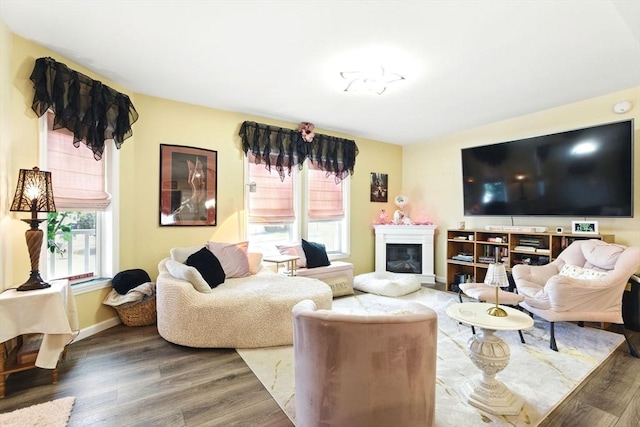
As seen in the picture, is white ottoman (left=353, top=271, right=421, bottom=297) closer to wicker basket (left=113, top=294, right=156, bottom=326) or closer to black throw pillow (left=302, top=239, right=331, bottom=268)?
black throw pillow (left=302, top=239, right=331, bottom=268)

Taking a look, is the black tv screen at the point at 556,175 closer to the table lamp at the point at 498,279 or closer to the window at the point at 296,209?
the window at the point at 296,209

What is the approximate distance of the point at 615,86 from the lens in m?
3.29

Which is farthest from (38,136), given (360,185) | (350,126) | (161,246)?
(360,185)

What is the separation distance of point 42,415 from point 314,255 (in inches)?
121

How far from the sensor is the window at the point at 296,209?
4.31 m

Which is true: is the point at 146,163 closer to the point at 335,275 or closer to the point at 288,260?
the point at 288,260

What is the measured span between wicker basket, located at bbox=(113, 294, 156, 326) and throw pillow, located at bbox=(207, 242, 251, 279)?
0.77 meters

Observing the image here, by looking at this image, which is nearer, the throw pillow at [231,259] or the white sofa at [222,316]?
the white sofa at [222,316]

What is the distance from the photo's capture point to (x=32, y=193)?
216cm

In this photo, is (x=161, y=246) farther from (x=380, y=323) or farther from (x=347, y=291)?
(x=380, y=323)

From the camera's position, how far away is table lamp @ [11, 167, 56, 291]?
83.7 inches

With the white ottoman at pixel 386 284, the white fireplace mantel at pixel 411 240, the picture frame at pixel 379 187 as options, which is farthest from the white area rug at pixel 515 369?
the picture frame at pixel 379 187

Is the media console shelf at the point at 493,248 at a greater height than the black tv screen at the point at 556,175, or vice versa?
the black tv screen at the point at 556,175

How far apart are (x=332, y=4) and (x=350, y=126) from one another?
9.17 feet
